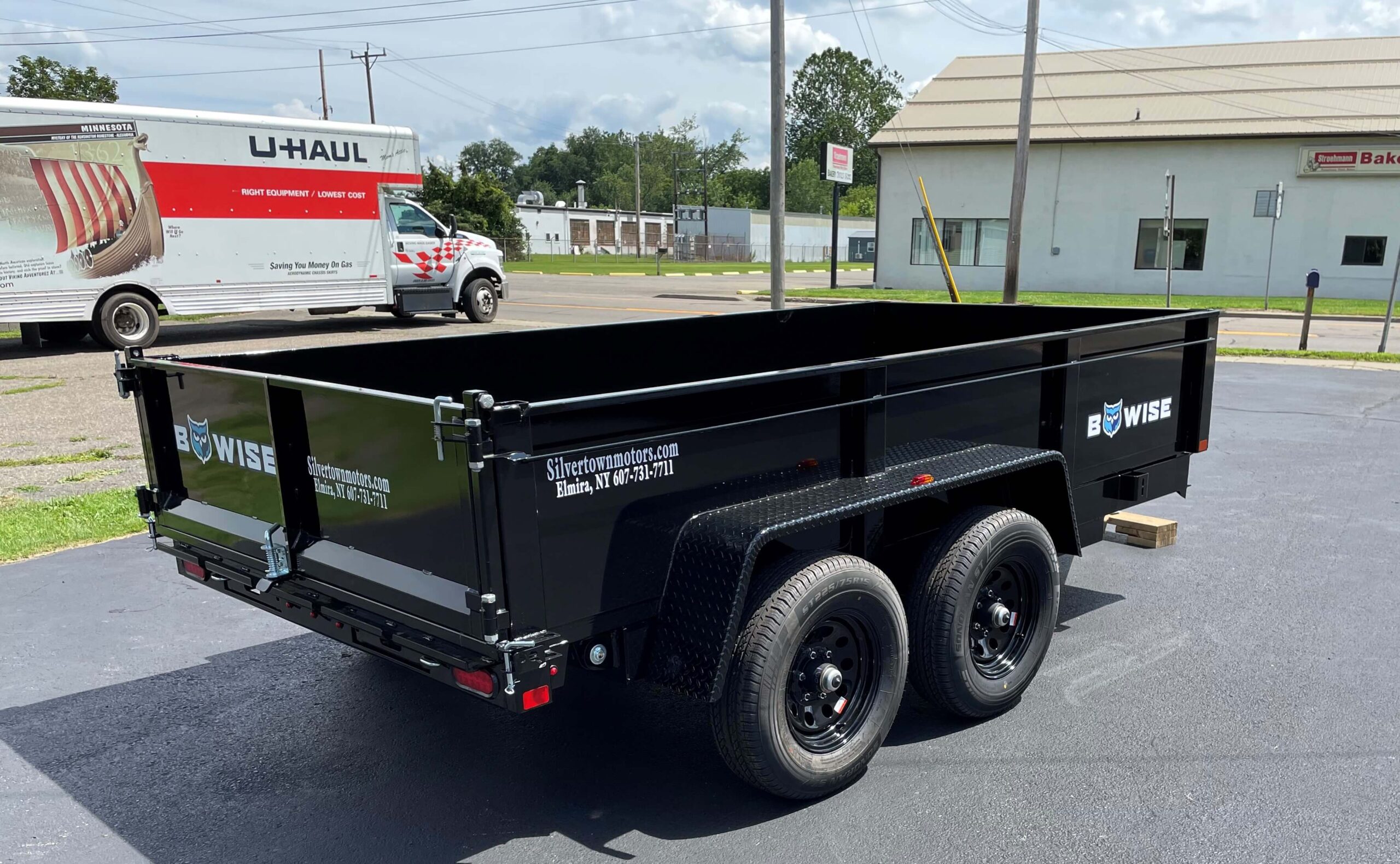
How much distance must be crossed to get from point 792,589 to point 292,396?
5.99ft

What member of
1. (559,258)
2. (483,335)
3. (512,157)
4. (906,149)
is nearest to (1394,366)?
(483,335)

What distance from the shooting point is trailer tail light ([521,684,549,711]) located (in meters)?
2.88

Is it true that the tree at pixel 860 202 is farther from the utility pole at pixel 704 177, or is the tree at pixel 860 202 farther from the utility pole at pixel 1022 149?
the utility pole at pixel 1022 149

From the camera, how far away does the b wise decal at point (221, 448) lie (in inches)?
140

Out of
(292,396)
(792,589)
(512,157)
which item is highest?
(512,157)

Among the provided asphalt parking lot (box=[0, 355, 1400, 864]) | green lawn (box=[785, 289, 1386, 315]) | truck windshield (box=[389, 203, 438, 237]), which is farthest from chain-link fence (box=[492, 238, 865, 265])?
asphalt parking lot (box=[0, 355, 1400, 864])

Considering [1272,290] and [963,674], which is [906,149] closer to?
[1272,290]

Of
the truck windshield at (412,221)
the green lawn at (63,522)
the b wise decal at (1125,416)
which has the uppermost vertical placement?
the truck windshield at (412,221)

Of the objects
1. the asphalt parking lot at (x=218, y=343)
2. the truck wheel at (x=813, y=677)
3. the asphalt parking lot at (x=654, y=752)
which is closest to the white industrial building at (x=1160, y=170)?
the asphalt parking lot at (x=218, y=343)

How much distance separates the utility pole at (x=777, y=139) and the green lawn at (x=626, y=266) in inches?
→ 1193

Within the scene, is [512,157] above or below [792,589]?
above

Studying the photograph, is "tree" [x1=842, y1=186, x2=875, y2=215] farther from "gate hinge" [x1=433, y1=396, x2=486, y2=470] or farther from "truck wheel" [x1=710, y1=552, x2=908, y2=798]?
"gate hinge" [x1=433, y1=396, x2=486, y2=470]

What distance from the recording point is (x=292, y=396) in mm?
3436

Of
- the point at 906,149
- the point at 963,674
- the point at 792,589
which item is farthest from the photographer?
the point at 906,149
